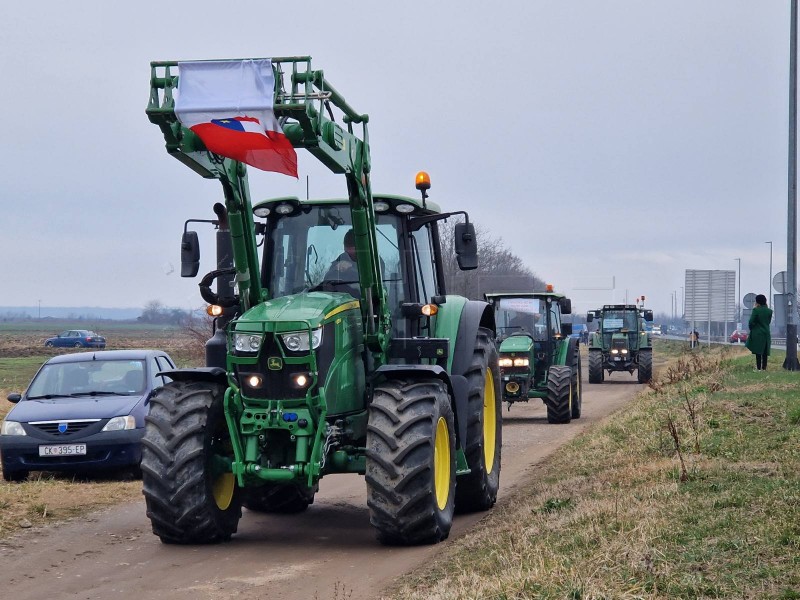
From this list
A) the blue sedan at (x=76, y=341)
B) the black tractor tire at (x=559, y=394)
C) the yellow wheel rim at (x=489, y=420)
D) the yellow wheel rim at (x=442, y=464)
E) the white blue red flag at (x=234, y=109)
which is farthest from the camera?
the blue sedan at (x=76, y=341)

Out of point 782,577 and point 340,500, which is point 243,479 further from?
point 782,577

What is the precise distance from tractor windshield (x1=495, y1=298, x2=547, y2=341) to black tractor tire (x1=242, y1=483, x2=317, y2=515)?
11.9 meters

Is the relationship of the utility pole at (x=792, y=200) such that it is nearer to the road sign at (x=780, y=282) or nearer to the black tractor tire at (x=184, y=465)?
the road sign at (x=780, y=282)

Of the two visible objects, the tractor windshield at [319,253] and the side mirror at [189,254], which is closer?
the side mirror at [189,254]

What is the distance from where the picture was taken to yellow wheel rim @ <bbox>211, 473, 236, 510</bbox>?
900 centimetres

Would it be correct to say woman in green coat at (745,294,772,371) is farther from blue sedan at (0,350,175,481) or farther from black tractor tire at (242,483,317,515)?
black tractor tire at (242,483,317,515)

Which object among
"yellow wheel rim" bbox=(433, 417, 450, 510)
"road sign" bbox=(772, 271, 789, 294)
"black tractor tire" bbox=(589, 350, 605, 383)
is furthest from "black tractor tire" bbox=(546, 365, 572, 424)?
"black tractor tire" bbox=(589, 350, 605, 383)

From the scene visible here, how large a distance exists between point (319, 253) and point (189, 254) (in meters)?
1.12

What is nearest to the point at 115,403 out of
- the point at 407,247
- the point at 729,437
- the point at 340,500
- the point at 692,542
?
the point at 340,500

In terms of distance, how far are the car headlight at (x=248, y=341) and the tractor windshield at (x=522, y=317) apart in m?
14.0

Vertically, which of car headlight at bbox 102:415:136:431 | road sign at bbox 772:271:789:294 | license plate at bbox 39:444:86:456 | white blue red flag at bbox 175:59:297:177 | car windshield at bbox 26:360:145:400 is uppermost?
white blue red flag at bbox 175:59:297:177

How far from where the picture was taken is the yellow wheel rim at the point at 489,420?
11500 millimetres

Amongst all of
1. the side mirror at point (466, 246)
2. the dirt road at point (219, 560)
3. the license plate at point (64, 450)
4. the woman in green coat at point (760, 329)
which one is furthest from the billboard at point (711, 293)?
the side mirror at point (466, 246)

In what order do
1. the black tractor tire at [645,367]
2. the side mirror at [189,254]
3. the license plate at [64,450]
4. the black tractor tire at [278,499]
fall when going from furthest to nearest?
the black tractor tire at [645,367], the license plate at [64,450], the black tractor tire at [278,499], the side mirror at [189,254]
